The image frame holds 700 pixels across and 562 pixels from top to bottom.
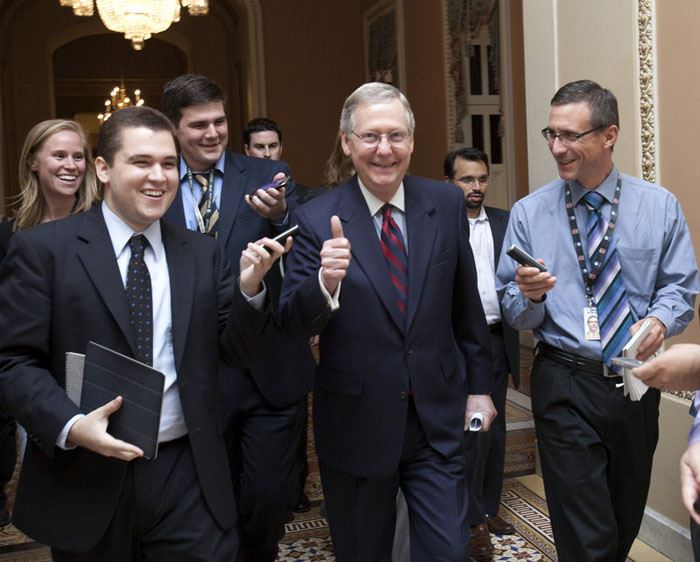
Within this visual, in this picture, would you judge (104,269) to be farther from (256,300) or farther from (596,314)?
(596,314)

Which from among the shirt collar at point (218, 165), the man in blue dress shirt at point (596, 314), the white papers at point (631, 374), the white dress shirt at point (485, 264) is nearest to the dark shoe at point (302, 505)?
the white dress shirt at point (485, 264)

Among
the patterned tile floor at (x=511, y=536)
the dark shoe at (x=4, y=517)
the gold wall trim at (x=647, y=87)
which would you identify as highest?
the gold wall trim at (x=647, y=87)

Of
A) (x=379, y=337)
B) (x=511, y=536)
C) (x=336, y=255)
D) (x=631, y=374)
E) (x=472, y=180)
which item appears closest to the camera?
(x=336, y=255)

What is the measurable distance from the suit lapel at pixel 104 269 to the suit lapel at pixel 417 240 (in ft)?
2.87

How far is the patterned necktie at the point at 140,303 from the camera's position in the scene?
225cm

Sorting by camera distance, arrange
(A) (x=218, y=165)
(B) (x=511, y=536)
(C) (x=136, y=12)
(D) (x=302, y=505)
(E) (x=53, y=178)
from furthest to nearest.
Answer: (C) (x=136, y=12) → (D) (x=302, y=505) → (B) (x=511, y=536) → (E) (x=53, y=178) → (A) (x=218, y=165)

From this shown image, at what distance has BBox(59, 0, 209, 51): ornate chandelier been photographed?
823cm

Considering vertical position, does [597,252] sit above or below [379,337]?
above

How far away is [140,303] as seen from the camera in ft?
7.43

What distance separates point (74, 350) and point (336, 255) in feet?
2.51

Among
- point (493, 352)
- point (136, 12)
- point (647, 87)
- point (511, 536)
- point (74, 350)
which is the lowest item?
point (511, 536)

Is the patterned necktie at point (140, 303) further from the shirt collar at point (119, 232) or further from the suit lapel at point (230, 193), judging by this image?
the suit lapel at point (230, 193)

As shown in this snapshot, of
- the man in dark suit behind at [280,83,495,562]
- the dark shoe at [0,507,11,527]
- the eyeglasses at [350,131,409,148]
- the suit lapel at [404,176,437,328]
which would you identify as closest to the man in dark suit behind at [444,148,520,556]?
the man in dark suit behind at [280,83,495,562]

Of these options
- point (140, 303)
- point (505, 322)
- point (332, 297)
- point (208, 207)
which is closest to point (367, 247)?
point (332, 297)
